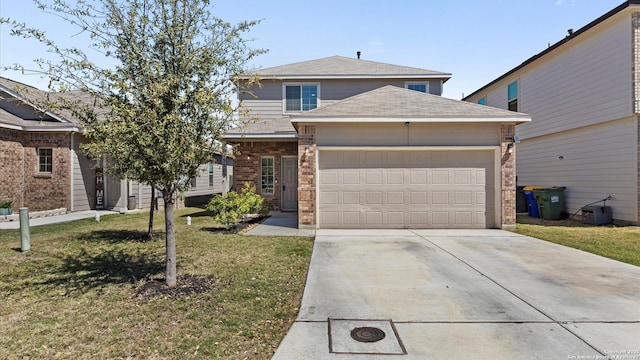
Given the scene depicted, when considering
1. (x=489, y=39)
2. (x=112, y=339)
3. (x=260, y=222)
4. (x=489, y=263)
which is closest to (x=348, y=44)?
(x=489, y=39)

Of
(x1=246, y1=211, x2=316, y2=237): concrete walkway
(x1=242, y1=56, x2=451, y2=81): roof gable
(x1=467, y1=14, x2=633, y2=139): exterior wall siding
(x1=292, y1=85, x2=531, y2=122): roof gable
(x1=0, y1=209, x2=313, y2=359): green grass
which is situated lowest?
(x1=0, y1=209, x2=313, y2=359): green grass

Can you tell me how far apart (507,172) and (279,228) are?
22.7 ft

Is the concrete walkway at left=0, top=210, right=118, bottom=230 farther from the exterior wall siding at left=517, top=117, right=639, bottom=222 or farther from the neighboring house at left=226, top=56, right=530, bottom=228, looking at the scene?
the exterior wall siding at left=517, top=117, right=639, bottom=222

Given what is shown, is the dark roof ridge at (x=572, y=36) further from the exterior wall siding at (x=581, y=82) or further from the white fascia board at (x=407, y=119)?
the white fascia board at (x=407, y=119)

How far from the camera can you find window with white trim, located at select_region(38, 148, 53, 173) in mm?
12875

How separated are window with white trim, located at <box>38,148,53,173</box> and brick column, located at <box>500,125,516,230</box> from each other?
1629 centimetres

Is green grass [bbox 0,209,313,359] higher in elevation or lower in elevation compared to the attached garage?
lower

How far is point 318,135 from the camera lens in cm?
962

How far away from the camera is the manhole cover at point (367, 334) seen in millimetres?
3275

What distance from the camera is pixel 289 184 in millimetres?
13992

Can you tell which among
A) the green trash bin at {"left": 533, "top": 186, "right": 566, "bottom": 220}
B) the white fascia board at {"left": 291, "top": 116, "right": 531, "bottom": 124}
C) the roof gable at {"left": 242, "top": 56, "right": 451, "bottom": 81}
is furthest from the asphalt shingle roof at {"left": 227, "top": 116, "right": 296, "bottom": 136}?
the green trash bin at {"left": 533, "top": 186, "right": 566, "bottom": 220}

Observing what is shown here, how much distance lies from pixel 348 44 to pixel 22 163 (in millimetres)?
15749

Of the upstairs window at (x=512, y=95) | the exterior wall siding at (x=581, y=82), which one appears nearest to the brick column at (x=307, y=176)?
the exterior wall siding at (x=581, y=82)

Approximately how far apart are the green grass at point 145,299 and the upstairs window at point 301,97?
8.89m
